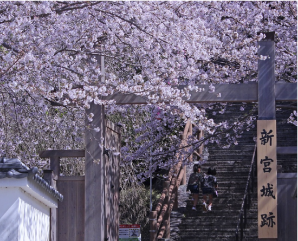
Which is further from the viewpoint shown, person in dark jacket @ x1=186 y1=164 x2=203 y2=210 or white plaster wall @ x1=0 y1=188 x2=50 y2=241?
person in dark jacket @ x1=186 y1=164 x2=203 y2=210

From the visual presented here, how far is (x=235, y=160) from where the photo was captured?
1310 centimetres

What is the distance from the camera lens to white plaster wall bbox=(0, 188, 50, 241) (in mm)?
5012

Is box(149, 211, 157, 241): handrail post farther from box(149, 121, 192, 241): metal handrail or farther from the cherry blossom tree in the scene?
the cherry blossom tree

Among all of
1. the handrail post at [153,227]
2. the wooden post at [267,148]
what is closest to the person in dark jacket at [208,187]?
the handrail post at [153,227]

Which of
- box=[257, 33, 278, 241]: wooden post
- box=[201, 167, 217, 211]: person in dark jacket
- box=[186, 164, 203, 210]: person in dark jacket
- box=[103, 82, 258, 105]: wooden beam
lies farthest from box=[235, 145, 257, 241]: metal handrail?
box=[103, 82, 258, 105]: wooden beam

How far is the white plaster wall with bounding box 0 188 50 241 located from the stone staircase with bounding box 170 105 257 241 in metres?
5.52

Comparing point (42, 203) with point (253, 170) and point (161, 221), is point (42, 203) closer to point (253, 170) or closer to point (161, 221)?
point (161, 221)

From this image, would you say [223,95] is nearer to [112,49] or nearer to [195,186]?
[112,49]

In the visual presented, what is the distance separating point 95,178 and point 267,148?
2429mm

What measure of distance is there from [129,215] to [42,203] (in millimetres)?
7014

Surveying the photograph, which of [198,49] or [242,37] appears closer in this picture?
[198,49]

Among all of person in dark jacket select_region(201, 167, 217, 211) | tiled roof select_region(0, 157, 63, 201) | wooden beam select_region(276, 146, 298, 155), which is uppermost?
wooden beam select_region(276, 146, 298, 155)

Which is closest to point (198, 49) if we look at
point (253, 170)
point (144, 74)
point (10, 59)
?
point (144, 74)

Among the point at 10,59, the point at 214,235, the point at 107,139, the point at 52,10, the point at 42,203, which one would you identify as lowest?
the point at 214,235
